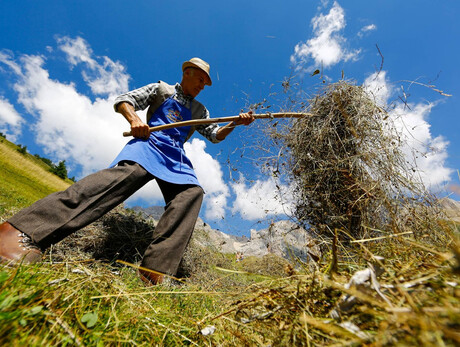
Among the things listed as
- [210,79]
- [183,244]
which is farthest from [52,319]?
[210,79]

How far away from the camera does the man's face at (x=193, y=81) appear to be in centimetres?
316

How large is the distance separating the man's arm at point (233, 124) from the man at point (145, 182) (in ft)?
0.05

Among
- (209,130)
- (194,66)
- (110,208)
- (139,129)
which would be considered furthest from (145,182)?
(194,66)

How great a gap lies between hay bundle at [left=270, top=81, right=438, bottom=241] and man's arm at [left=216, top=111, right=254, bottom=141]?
69 centimetres

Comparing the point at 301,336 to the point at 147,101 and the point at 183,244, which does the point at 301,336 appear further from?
the point at 147,101

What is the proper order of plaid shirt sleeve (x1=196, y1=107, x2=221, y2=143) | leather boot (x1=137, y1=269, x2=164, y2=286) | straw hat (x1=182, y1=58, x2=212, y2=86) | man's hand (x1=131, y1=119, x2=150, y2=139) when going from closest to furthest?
leather boot (x1=137, y1=269, x2=164, y2=286)
man's hand (x1=131, y1=119, x2=150, y2=139)
straw hat (x1=182, y1=58, x2=212, y2=86)
plaid shirt sleeve (x1=196, y1=107, x2=221, y2=143)

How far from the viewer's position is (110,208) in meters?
2.09

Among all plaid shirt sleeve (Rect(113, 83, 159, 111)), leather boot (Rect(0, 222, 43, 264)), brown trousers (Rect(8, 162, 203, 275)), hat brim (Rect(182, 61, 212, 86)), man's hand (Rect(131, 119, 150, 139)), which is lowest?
leather boot (Rect(0, 222, 43, 264))

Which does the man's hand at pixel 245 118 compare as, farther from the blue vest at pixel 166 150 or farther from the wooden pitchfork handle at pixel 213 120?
the blue vest at pixel 166 150

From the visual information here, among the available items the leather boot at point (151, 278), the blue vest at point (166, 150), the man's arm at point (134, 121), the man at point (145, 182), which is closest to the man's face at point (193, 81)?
the man at point (145, 182)

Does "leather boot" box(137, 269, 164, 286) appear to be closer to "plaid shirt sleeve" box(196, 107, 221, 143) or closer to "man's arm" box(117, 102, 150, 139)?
"man's arm" box(117, 102, 150, 139)

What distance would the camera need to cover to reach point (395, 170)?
2.32m

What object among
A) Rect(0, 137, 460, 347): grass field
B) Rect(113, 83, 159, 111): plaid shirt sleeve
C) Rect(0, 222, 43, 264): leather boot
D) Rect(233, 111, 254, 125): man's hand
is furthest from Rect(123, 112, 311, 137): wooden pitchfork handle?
Rect(0, 137, 460, 347): grass field

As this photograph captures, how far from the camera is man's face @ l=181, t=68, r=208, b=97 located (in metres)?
3.16
